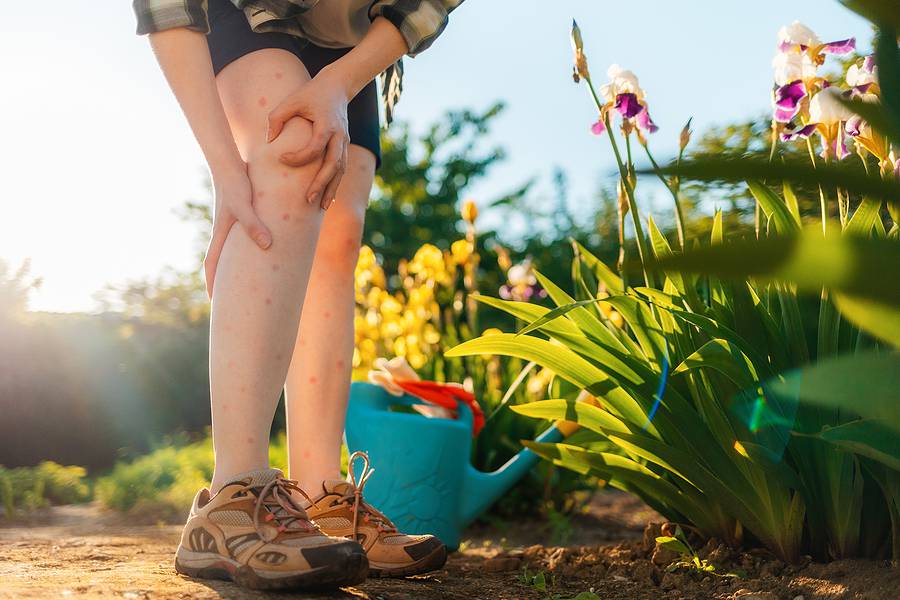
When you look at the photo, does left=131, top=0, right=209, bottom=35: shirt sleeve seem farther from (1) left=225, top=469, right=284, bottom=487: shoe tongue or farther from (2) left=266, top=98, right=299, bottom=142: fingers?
(1) left=225, top=469, right=284, bottom=487: shoe tongue

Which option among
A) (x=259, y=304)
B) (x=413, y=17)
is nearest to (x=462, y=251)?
(x=413, y=17)

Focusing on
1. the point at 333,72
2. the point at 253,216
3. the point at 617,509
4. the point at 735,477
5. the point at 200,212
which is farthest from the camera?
the point at 200,212

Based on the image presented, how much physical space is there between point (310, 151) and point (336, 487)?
24.9 inches

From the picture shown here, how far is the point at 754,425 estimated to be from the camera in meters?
1.38

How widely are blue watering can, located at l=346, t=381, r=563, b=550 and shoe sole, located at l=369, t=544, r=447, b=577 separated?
541mm

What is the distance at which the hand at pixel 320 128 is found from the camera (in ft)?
4.15

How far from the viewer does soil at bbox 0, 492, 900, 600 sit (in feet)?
3.80

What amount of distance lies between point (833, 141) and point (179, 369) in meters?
5.94

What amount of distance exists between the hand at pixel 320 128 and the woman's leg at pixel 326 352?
0.28 meters

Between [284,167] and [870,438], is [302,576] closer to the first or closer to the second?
[284,167]

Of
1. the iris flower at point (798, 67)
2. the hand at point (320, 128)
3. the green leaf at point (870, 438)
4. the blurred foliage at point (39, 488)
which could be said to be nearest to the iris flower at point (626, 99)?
the iris flower at point (798, 67)

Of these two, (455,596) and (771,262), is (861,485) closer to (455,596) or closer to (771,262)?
(455,596)

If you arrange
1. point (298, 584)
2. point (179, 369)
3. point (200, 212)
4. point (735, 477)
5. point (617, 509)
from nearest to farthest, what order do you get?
point (298, 584)
point (735, 477)
point (617, 509)
point (179, 369)
point (200, 212)

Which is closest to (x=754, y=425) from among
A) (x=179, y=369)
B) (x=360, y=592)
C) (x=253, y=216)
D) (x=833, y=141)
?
(x=833, y=141)
